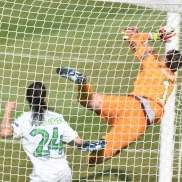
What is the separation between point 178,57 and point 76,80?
1.47m

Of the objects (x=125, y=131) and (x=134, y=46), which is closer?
(x=125, y=131)

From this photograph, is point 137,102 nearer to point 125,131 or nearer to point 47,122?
point 125,131

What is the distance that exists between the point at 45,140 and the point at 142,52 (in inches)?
81.3

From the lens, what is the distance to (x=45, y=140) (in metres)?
7.75

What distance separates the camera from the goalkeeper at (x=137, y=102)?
866 centimetres

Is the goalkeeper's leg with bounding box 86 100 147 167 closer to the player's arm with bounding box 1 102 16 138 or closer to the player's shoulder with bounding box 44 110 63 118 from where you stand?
the player's shoulder with bounding box 44 110 63 118

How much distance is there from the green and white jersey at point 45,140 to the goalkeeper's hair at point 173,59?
1.80 m

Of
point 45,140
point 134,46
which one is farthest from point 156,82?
point 45,140

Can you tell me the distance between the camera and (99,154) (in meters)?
8.59

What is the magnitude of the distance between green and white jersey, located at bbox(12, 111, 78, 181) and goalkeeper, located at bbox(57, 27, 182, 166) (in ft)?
2.35

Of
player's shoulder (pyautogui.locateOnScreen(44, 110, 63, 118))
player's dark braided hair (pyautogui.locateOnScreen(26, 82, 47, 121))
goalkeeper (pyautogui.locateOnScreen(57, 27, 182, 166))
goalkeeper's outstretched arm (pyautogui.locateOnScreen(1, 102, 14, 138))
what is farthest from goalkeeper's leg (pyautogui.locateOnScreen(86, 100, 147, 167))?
goalkeeper's outstretched arm (pyautogui.locateOnScreen(1, 102, 14, 138))

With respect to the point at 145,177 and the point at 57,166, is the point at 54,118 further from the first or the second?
the point at 145,177

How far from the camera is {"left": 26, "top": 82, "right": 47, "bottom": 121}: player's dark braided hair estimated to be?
7816 millimetres

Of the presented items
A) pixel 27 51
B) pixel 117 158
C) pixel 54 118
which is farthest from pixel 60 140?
pixel 27 51
